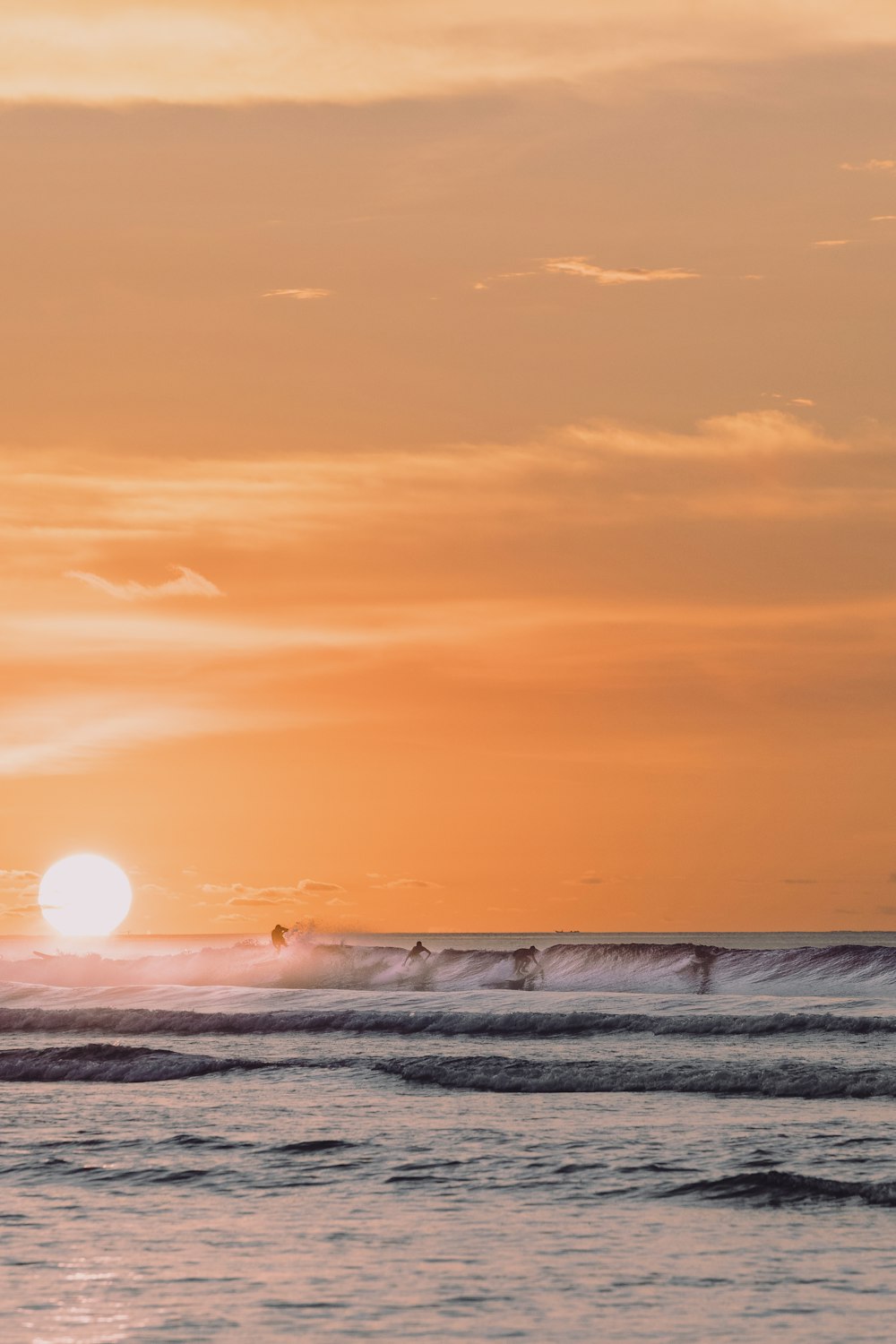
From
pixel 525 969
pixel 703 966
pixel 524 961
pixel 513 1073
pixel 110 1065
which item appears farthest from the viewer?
pixel 524 961

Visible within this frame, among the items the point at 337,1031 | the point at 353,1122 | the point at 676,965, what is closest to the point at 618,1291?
the point at 353,1122

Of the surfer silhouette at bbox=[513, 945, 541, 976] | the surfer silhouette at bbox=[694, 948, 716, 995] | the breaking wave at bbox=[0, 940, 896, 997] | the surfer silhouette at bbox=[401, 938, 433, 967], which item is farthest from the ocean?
the surfer silhouette at bbox=[401, 938, 433, 967]

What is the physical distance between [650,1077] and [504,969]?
42530 millimetres

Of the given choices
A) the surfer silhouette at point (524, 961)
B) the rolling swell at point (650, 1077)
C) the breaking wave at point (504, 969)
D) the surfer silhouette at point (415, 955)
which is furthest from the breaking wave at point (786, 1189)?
the surfer silhouette at point (415, 955)

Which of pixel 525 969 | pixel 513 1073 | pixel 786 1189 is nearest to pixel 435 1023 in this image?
pixel 513 1073

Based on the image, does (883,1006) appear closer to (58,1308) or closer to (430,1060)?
(430,1060)

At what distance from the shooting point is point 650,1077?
1088 inches

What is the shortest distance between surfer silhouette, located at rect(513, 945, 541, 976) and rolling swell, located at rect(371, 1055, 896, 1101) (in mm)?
38216

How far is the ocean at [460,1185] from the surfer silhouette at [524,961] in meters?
27.9

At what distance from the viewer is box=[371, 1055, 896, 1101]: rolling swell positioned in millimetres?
26188

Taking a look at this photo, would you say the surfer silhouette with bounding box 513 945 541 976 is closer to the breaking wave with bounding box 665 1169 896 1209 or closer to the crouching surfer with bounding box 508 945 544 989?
the crouching surfer with bounding box 508 945 544 989

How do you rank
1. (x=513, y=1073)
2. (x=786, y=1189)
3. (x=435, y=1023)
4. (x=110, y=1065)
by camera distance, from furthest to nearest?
1. (x=435, y=1023)
2. (x=110, y=1065)
3. (x=513, y=1073)
4. (x=786, y=1189)

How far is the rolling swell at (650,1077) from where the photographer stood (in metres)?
26.2

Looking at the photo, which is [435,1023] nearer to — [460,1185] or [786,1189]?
[460,1185]
